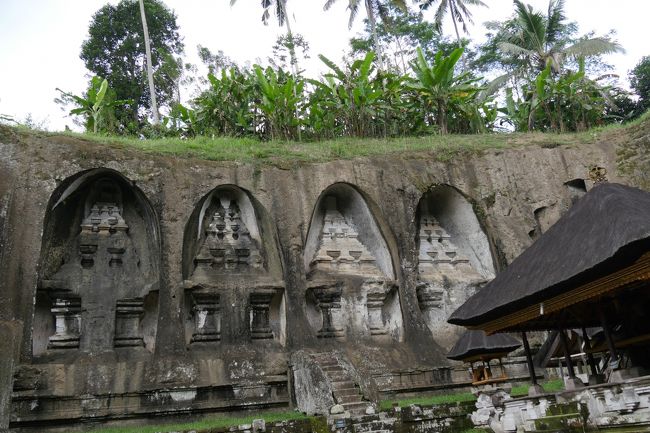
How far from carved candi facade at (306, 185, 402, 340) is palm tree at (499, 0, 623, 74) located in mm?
13395

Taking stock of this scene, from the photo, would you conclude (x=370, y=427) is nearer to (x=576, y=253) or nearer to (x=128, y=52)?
(x=576, y=253)

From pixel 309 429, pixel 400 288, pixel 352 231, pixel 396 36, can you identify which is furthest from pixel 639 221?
pixel 396 36

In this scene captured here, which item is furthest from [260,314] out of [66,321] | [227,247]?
[66,321]

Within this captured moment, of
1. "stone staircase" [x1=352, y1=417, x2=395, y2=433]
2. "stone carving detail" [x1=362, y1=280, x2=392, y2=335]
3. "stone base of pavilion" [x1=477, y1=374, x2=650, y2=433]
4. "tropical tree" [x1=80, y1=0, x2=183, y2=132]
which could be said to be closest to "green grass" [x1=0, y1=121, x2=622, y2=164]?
"stone carving detail" [x1=362, y1=280, x2=392, y2=335]

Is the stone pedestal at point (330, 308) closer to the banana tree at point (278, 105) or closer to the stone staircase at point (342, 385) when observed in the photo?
the stone staircase at point (342, 385)

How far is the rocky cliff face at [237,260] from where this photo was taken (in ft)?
38.9

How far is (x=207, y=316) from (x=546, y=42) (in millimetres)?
22206

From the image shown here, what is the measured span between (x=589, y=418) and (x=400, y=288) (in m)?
7.61

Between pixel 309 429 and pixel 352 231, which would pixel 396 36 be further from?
pixel 309 429

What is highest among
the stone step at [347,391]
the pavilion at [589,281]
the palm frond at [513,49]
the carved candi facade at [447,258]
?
the palm frond at [513,49]

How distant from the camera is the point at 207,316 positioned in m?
13.4

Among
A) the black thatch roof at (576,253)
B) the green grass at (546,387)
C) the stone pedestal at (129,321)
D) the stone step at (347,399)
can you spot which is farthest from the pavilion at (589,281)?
the stone pedestal at (129,321)

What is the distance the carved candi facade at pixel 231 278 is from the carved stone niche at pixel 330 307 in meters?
0.93

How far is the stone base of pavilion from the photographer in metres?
6.53
